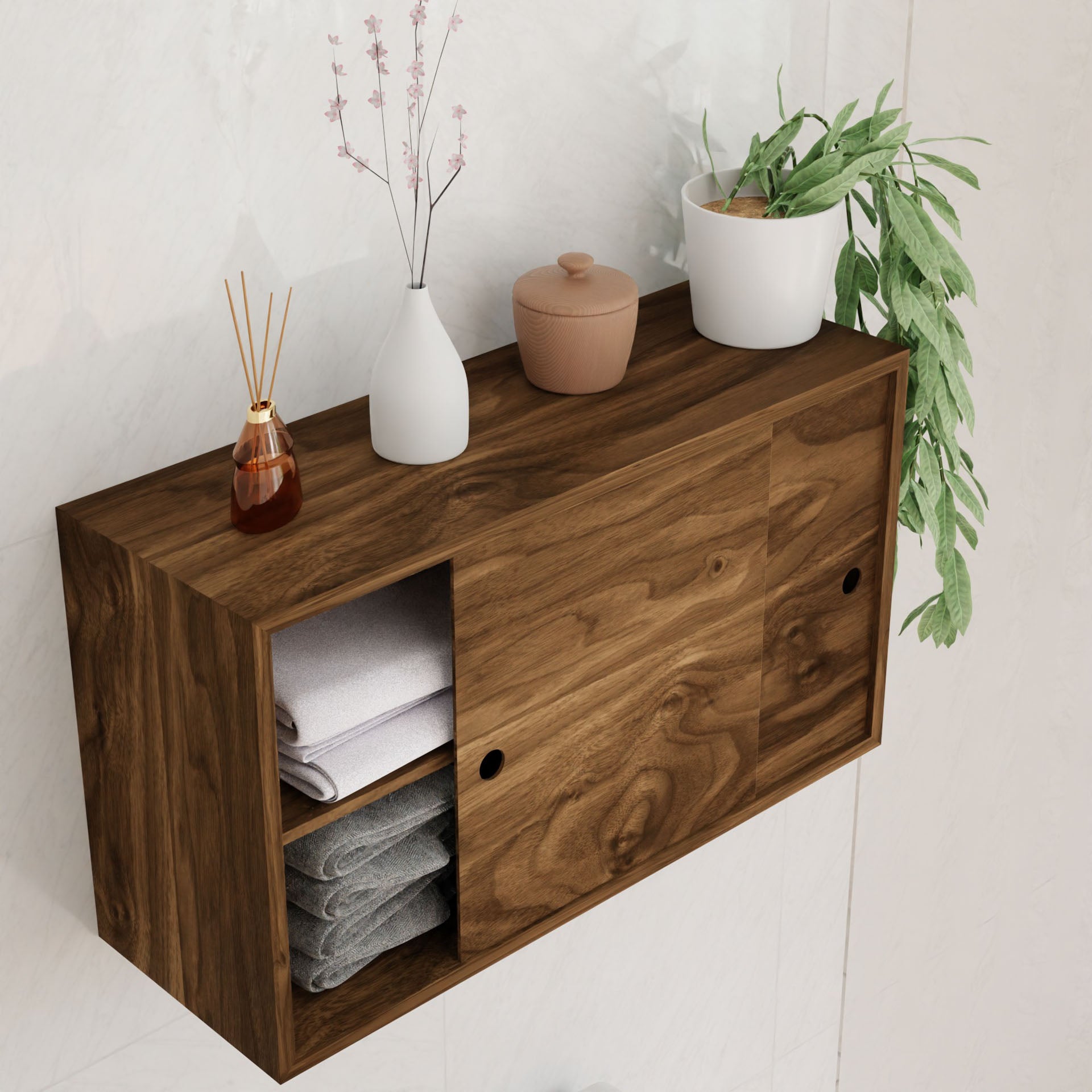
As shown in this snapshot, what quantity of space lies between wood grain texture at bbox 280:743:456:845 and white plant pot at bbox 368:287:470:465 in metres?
0.24

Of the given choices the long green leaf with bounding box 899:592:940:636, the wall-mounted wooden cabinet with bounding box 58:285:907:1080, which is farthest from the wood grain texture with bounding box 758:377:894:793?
the long green leaf with bounding box 899:592:940:636

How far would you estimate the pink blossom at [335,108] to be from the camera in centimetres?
118

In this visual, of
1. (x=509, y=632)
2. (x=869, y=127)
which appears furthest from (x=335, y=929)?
(x=869, y=127)

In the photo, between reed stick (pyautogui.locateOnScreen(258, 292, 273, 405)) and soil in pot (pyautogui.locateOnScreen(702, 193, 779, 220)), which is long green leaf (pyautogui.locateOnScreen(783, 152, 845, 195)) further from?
reed stick (pyautogui.locateOnScreen(258, 292, 273, 405))

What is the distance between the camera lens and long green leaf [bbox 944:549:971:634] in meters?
1.70

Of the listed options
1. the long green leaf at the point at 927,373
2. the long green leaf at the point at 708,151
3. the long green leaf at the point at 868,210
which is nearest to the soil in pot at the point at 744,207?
the long green leaf at the point at 708,151

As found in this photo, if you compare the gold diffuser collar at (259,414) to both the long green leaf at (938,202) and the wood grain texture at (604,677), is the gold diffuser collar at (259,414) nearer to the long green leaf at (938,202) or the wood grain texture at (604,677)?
the wood grain texture at (604,677)

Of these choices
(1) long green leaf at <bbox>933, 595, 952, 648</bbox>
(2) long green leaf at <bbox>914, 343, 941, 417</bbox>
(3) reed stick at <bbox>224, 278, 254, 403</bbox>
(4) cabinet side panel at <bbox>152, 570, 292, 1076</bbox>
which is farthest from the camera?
(1) long green leaf at <bbox>933, 595, 952, 648</bbox>

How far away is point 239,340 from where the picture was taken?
115 centimetres

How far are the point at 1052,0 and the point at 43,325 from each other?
143 cm

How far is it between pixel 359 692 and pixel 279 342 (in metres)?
0.30

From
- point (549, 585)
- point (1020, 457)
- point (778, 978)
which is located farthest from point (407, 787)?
point (1020, 457)

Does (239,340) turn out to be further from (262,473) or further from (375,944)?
(375,944)

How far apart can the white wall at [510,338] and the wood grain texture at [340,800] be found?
0.24 m
